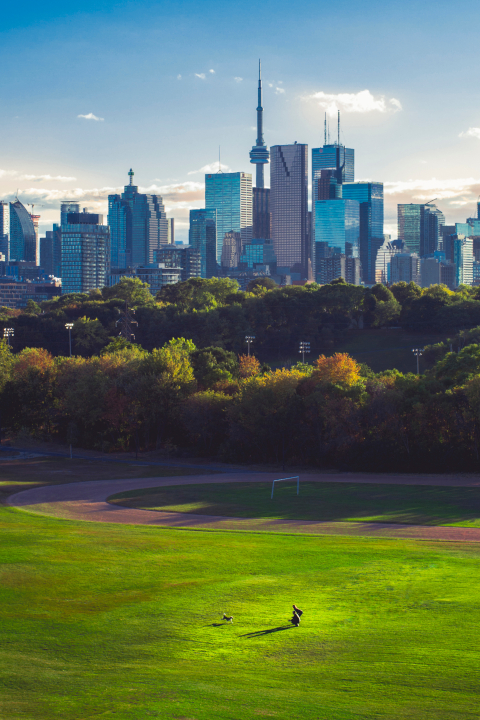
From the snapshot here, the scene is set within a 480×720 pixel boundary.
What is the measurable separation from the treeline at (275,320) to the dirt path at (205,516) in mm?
68469

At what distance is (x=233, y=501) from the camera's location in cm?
4581

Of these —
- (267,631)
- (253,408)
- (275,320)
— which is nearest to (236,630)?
(267,631)

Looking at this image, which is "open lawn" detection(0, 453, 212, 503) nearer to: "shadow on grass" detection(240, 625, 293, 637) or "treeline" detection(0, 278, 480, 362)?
"shadow on grass" detection(240, 625, 293, 637)

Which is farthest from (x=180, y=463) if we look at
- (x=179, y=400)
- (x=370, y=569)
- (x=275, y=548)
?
(x=370, y=569)

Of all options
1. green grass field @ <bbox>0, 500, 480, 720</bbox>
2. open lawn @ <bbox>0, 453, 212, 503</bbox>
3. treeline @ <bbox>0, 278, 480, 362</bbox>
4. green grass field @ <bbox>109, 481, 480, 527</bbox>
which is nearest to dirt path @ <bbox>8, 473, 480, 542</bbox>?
green grass field @ <bbox>109, 481, 480, 527</bbox>

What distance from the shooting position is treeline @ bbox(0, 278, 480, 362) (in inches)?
5034

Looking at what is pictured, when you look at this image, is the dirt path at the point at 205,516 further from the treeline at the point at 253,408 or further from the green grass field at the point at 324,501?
the treeline at the point at 253,408

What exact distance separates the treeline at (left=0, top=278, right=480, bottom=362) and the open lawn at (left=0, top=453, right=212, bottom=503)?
198 feet

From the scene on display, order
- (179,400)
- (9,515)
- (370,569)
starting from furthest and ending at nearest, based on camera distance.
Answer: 1. (179,400)
2. (9,515)
3. (370,569)

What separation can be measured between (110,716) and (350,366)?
56436mm

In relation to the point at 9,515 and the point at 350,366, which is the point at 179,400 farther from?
the point at 9,515

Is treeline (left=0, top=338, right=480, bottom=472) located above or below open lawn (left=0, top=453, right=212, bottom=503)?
above

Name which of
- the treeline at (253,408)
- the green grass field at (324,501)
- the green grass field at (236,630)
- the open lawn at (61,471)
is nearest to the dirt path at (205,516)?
the green grass field at (324,501)

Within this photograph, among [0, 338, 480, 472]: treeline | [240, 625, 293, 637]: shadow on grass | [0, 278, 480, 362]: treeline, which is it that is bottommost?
Answer: [240, 625, 293, 637]: shadow on grass
